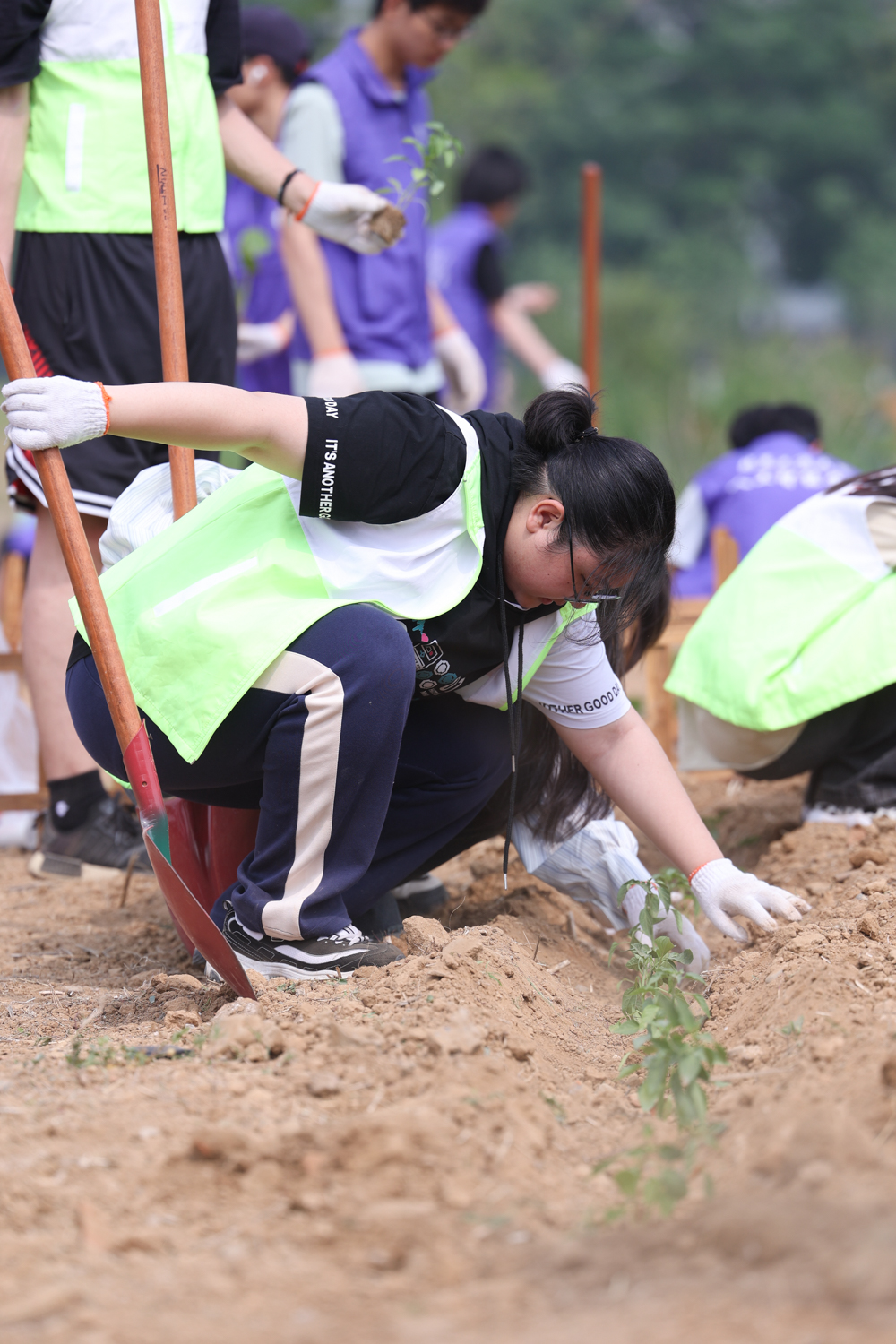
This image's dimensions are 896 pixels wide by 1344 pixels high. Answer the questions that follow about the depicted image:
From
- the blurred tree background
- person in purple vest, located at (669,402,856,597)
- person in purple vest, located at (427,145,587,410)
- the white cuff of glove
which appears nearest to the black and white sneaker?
person in purple vest, located at (669,402,856,597)

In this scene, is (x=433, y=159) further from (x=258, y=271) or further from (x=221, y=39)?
(x=258, y=271)

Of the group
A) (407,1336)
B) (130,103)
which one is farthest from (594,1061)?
(130,103)

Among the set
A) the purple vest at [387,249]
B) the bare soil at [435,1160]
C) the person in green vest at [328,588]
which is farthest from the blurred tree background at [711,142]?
the bare soil at [435,1160]

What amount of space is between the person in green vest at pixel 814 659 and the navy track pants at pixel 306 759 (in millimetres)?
1104

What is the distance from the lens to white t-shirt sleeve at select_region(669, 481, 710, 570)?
4.24 metres

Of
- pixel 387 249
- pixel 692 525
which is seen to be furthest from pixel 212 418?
pixel 692 525

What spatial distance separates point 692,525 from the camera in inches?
169

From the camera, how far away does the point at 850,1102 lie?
1.48 meters

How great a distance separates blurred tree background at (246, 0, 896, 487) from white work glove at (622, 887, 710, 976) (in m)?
21.5

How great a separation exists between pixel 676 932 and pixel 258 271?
3.32 meters

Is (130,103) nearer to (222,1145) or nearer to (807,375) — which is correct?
(222,1145)

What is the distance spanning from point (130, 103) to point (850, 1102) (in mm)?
2195

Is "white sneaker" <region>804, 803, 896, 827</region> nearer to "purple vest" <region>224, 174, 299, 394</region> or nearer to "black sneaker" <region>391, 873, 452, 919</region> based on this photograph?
"black sneaker" <region>391, 873, 452, 919</region>

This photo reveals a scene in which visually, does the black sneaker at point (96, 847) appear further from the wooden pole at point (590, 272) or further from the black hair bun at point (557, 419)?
the wooden pole at point (590, 272)
